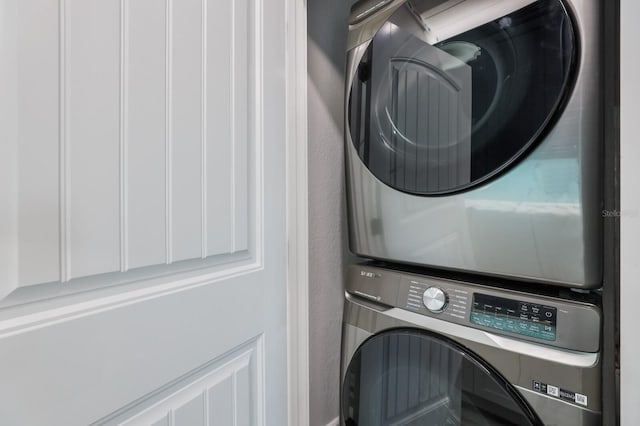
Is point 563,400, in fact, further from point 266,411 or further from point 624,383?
point 266,411

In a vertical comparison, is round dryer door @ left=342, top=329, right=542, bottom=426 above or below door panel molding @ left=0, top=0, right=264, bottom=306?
below

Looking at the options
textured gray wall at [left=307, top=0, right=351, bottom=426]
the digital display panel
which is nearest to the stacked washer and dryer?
the digital display panel

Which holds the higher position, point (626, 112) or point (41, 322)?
point (626, 112)

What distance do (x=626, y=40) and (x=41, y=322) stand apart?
42.3 inches

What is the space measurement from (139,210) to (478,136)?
0.76 meters

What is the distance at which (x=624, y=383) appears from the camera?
1.85 ft

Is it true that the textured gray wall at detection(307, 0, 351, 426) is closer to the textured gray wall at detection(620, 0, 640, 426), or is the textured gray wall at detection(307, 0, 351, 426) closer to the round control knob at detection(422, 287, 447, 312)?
the round control knob at detection(422, 287, 447, 312)

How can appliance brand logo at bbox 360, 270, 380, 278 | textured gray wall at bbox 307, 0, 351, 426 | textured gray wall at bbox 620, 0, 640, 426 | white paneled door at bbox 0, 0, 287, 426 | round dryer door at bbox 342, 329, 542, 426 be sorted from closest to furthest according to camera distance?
white paneled door at bbox 0, 0, 287, 426
textured gray wall at bbox 620, 0, 640, 426
round dryer door at bbox 342, 329, 542, 426
appliance brand logo at bbox 360, 270, 380, 278
textured gray wall at bbox 307, 0, 351, 426

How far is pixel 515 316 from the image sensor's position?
682 millimetres

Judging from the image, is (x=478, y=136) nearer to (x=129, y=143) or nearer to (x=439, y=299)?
(x=439, y=299)

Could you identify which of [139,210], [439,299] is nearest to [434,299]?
[439,299]

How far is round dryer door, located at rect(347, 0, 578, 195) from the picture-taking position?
2.10ft

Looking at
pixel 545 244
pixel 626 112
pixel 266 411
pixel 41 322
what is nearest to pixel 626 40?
pixel 626 112

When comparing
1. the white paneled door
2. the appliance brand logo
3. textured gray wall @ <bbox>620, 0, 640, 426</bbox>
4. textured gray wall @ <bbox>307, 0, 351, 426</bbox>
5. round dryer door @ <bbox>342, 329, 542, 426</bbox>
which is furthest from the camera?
textured gray wall @ <bbox>307, 0, 351, 426</bbox>
